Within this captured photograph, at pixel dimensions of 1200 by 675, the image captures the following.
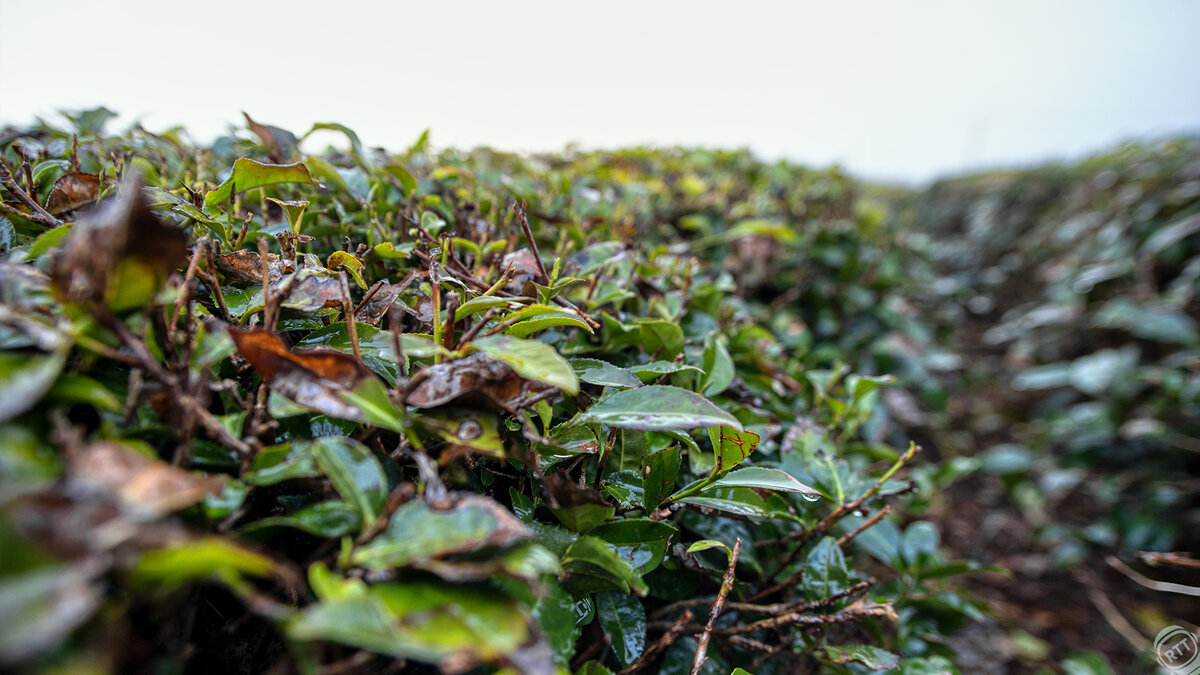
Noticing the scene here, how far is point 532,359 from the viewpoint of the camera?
0.47m

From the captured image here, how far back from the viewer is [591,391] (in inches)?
27.7

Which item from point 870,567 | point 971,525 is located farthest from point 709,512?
point 971,525

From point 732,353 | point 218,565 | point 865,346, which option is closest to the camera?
point 218,565

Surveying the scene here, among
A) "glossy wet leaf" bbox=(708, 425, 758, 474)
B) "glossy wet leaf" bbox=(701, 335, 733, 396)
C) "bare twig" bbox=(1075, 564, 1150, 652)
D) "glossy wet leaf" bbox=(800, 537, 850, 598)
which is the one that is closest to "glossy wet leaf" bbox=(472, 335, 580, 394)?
"glossy wet leaf" bbox=(708, 425, 758, 474)

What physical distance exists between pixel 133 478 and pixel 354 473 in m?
0.14

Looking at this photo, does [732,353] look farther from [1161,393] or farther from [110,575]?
[1161,393]

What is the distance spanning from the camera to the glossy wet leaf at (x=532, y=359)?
0.45 meters

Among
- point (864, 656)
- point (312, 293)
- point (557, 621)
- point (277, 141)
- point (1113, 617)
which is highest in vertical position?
point (277, 141)

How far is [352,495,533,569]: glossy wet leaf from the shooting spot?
0.37 metres

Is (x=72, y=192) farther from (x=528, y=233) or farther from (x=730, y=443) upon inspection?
(x=730, y=443)

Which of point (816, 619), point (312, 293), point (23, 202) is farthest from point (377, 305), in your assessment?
point (816, 619)

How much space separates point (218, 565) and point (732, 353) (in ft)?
2.74

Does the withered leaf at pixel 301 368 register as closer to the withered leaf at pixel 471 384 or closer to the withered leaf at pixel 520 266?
the withered leaf at pixel 471 384

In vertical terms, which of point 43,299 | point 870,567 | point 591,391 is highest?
point 43,299
